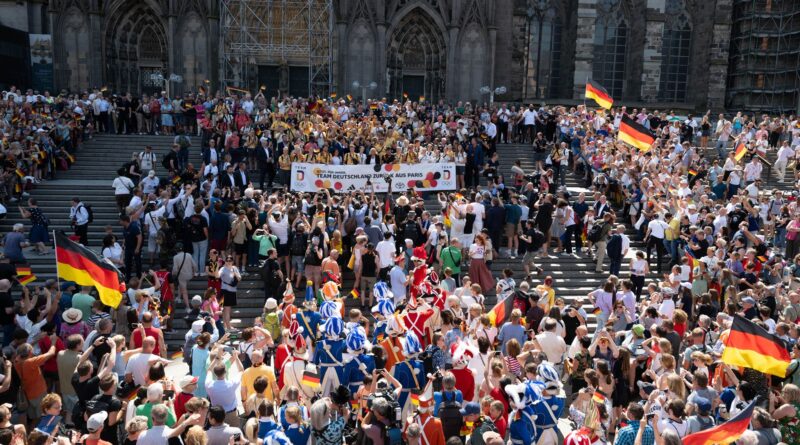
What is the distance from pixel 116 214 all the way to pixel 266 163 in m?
4.53

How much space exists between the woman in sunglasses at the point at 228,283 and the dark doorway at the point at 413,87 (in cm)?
2559

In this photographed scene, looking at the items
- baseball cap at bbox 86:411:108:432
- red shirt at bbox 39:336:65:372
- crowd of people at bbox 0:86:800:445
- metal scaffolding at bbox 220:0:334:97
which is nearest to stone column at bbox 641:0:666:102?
crowd of people at bbox 0:86:800:445

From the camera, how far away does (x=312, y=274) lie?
15.9 metres

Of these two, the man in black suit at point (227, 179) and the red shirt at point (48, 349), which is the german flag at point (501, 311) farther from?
the man in black suit at point (227, 179)

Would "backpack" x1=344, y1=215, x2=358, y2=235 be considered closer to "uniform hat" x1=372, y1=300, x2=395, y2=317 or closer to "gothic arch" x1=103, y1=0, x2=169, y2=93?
"uniform hat" x1=372, y1=300, x2=395, y2=317

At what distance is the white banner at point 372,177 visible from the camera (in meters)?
21.4

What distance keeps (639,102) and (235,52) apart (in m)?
21.8

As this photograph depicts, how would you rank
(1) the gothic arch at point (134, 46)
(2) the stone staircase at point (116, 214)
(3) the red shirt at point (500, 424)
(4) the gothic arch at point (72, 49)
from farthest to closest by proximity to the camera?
1. (1) the gothic arch at point (134, 46)
2. (4) the gothic arch at point (72, 49)
3. (2) the stone staircase at point (116, 214)
4. (3) the red shirt at point (500, 424)

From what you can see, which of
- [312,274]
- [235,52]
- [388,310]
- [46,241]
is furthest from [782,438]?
[235,52]

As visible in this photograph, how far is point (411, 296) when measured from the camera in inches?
531

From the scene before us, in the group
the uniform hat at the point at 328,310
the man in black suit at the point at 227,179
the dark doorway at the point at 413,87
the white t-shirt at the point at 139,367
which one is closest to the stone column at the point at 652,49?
the dark doorway at the point at 413,87

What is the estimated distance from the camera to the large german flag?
36.6 ft

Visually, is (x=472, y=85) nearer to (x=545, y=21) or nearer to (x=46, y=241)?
(x=545, y=21)

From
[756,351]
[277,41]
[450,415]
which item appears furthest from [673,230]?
[277,41]
